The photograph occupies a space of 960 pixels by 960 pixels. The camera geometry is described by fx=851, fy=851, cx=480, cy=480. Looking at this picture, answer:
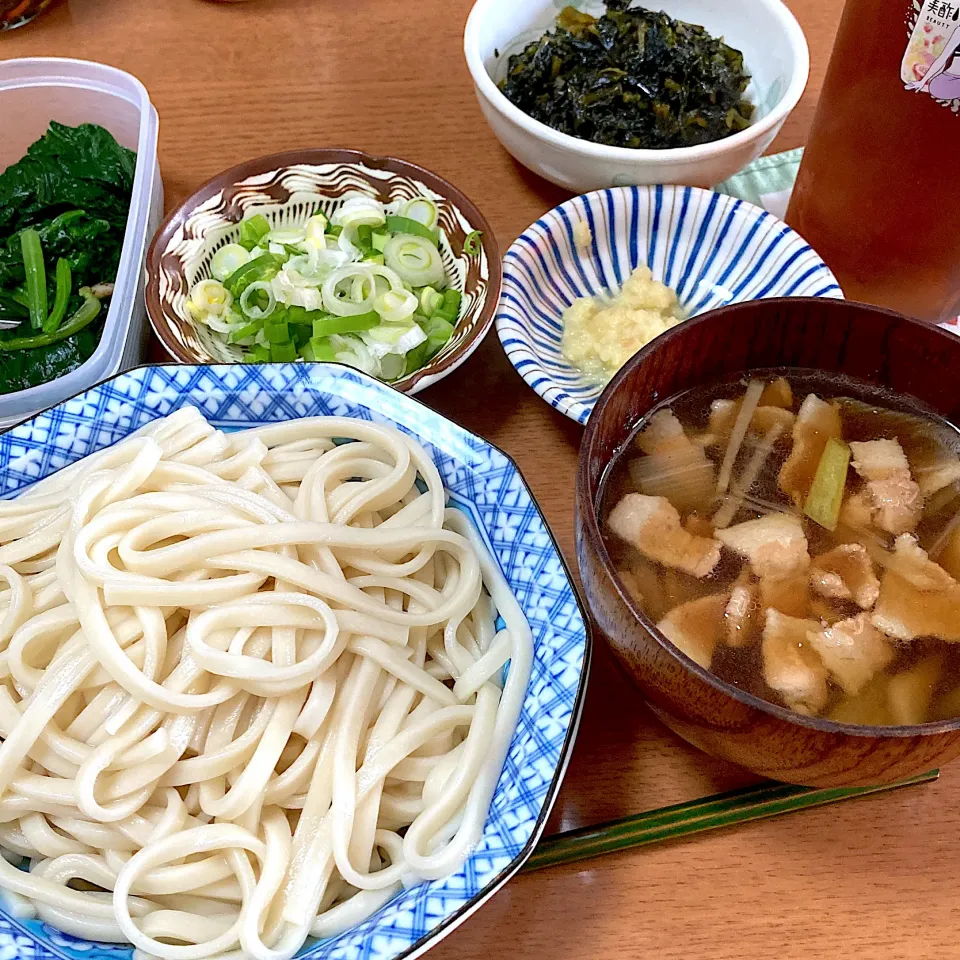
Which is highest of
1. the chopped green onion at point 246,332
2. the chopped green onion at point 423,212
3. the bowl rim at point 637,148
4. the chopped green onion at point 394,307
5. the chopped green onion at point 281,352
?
the bowl rim at point 637,148

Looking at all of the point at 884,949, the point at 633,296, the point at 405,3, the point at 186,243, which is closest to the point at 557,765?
the point at 884,949

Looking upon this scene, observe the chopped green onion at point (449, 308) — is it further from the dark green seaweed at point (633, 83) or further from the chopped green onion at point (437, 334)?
the dark green seaweed at point (633, 83)

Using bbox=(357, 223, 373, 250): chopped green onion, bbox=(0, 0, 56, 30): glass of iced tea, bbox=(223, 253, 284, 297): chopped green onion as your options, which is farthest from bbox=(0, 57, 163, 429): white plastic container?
bbox=(357, 223, 373, 250): chopped green onion

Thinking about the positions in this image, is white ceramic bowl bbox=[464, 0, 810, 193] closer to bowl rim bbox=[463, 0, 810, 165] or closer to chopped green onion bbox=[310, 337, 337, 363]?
bowl rim bbox=[463, 0, 810, 165]

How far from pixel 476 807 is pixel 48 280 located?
4.70 feet

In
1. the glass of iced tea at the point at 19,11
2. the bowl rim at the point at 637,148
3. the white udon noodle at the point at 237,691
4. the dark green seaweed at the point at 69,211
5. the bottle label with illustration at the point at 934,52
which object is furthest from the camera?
the glass of iced tea at the point at 19,11

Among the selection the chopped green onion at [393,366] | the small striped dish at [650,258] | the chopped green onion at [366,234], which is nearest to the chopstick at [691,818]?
the small striped dish at [650,258]

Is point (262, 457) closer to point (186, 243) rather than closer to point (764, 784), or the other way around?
point (186, 243)

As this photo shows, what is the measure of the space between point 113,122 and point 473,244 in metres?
1.01

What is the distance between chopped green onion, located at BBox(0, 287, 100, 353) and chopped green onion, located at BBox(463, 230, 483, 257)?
770 mm

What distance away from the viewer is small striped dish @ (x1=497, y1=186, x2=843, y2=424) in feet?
5.39

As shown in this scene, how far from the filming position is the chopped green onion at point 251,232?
5.65ft

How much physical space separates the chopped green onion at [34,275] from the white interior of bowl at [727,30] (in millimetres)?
1036

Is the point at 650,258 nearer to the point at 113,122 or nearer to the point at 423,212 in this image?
the point at 423,212
